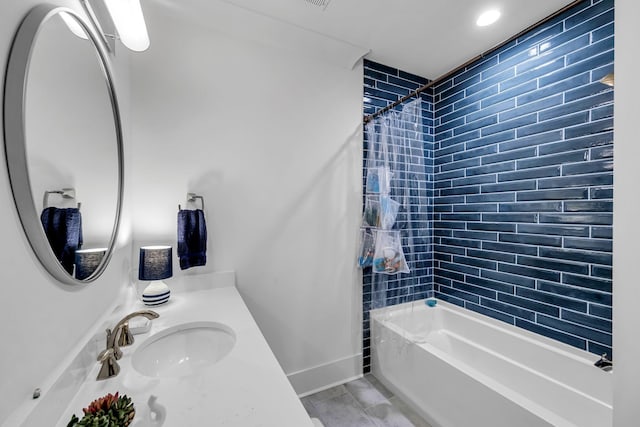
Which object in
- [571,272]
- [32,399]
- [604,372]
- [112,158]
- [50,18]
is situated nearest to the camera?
[32,399]

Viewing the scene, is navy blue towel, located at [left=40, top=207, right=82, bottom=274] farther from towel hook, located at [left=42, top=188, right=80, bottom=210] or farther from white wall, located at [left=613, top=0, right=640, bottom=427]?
white wall, located at [left=613, top=0, right=640, bottom=427]

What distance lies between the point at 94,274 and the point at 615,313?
1679 mm

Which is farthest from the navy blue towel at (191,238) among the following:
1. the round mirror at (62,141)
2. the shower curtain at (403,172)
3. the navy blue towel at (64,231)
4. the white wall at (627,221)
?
the white wall at (627,221)

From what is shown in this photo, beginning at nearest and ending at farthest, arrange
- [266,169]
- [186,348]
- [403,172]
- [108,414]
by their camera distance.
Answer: [108,414], [186,348], [266,169], [403,172]

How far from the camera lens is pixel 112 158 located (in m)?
1.17

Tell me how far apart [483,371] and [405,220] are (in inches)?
50.4

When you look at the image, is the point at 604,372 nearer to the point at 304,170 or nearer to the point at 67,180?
the point at 304,170

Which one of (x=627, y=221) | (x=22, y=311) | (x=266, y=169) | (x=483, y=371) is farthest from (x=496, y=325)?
(x=22, y=311)

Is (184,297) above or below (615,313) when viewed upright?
below

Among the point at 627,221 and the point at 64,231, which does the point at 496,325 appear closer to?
the point at 627,221

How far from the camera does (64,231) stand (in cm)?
76

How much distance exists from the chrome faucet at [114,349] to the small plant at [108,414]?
288 mm

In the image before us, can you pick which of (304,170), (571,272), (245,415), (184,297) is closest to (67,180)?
(245,415)

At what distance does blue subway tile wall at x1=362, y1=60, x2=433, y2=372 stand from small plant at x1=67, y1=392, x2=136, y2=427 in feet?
5.85
